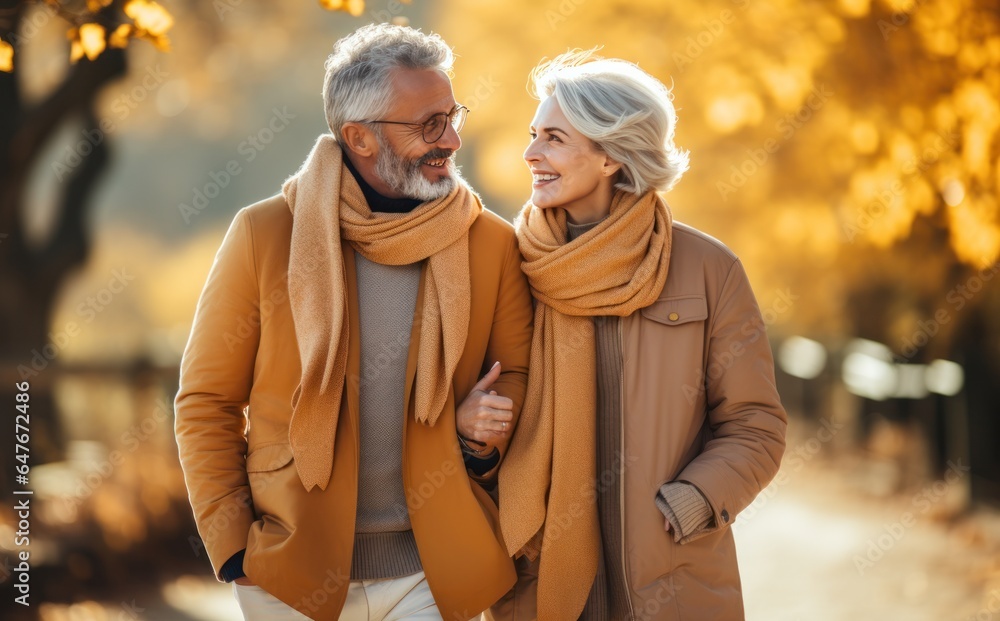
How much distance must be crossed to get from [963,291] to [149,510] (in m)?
5.93

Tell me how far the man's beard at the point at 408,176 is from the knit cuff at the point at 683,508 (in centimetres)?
102

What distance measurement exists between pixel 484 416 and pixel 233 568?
75 cm

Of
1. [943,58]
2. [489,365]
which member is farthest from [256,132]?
[489,365]

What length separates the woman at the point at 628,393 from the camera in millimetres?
2930

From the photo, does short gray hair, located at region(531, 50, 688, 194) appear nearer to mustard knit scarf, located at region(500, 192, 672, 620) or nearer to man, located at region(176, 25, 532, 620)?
mustard knit scarf, located at region(500, 192, 672, 620)

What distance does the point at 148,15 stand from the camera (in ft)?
14.0

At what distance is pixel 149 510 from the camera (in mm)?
6762

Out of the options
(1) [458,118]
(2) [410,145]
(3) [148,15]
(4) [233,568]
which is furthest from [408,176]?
(3) [148,15]

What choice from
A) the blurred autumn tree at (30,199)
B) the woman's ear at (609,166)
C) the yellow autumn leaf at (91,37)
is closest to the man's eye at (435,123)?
the woman's ear at (609,166)

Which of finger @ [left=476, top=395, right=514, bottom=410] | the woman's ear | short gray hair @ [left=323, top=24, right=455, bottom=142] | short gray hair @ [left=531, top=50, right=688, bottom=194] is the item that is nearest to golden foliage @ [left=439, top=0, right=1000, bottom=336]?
short gray hair @ [left=531, top=50, right=688, bottom=194]

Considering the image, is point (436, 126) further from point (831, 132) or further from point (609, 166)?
point (831, 132)

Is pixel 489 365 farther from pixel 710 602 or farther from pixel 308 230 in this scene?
pixel 710 602

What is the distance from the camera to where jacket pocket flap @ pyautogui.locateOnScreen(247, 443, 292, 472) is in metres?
2.72

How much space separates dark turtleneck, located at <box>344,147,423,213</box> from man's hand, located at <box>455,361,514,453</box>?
1.77ft
